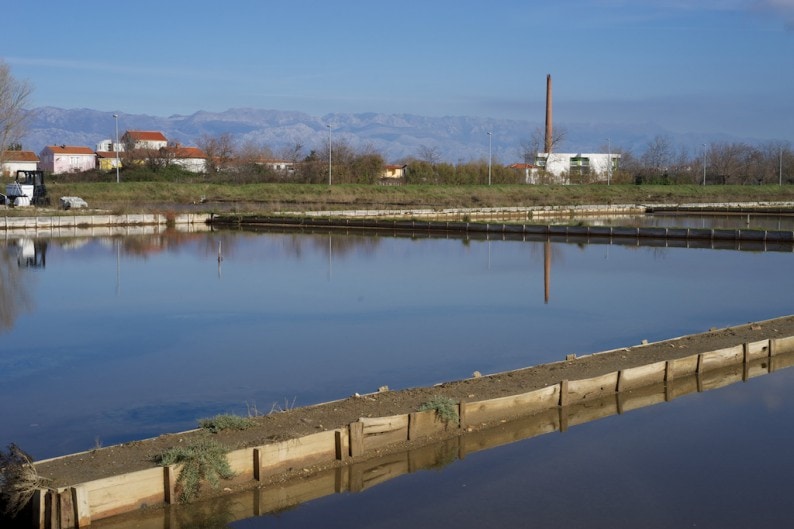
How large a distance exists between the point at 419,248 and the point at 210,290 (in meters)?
8.85

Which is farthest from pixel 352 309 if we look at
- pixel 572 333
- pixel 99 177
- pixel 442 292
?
pixel 99 177

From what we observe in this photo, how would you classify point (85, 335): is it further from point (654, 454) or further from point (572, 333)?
point (654, 454)

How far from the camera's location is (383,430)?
A: 6.77 meters

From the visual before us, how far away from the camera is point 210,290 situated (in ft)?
50.4

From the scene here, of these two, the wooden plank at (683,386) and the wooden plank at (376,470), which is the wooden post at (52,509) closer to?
the wooden plank at (376,470)

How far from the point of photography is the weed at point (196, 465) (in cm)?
577

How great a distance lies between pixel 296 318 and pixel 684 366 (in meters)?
5.34

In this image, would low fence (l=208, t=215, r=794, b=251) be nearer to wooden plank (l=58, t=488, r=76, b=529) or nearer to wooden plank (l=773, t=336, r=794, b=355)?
wooden plank (l=773, t=336, r=794, b=355)

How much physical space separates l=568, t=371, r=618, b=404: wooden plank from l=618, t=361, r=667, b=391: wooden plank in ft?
0.33

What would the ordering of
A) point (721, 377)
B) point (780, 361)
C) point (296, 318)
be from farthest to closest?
1. point (296, 318)
2. point (780, 361)
3. point (721, 377)

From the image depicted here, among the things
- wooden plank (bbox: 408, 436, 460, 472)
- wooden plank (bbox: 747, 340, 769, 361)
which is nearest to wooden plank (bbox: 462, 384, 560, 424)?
wooden plank (bbox: 408, 436, 460, 472)

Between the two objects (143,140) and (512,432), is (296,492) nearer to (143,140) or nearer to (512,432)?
(512,432)

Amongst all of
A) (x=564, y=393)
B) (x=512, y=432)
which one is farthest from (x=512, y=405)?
(x=564, y=393)

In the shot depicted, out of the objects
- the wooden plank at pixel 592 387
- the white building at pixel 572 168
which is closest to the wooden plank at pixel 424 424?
the wooden plank at pixel 592 387
